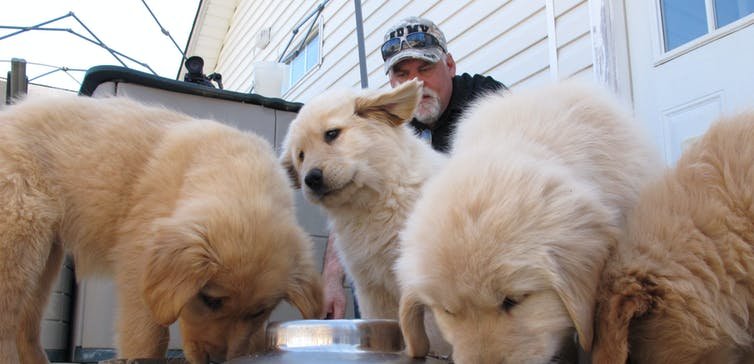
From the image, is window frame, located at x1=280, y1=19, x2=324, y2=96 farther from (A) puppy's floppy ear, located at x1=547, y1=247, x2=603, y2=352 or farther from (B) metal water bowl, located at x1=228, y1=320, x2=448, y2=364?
(A) puppy's floppy ear, located at x1=547, y1=247, x2=603, y2=352

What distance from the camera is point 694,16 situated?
423 centimetres

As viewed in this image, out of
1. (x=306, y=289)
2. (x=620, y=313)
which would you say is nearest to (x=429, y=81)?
(x=306, y=289)

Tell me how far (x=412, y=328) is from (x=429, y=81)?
2.88 metres

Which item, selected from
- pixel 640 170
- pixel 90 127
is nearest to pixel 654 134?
pixel 640 170

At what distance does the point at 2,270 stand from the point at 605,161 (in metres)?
2.67

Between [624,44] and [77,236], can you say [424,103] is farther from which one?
[77,236]

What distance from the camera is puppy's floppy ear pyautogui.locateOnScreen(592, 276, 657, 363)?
1863mm

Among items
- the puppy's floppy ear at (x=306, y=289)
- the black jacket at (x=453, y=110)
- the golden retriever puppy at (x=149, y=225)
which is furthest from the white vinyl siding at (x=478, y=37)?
the puppy's floppy ear at (x=306, y=289)

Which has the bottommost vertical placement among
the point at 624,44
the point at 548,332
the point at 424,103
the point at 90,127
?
the point at 548,332

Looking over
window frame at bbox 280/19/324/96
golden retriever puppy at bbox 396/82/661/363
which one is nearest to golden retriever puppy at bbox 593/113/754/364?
golden retriever puppy at bbox 396/82/661/363

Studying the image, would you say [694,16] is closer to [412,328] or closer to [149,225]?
[412,328]

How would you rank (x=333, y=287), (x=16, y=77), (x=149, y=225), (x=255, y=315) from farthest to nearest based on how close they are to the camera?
(x=16, y=77), (x=333, y=287), (x=149, y=225), (x=255, y=315)

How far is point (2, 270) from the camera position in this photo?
119 inches

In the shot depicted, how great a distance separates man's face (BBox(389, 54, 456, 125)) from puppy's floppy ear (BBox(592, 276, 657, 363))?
307 centimetres
